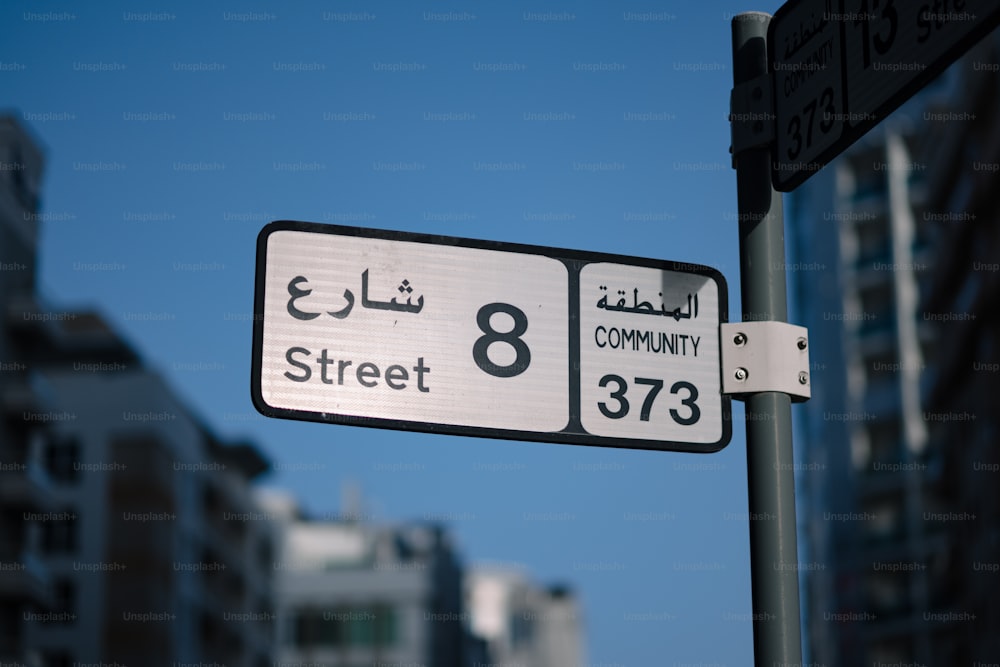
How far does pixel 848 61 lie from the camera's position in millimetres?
3635

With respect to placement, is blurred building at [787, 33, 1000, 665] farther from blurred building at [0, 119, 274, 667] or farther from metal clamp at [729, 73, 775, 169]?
metal clamp at [729, 73, 775, 169]

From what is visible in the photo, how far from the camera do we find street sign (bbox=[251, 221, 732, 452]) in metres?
3.70

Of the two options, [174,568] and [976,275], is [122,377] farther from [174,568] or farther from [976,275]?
[976,275]

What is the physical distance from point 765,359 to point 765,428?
7.4 inches

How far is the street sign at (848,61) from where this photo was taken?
3.25 metres

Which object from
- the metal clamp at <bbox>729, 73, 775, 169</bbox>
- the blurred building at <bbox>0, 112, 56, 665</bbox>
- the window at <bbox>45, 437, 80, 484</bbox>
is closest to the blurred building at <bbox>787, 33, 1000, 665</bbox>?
the blurred building at <bbox>0, 112, 56, 665</bbox>

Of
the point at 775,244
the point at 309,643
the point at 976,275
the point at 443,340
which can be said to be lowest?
the point at 309,643

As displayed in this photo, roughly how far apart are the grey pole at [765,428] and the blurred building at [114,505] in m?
41.5

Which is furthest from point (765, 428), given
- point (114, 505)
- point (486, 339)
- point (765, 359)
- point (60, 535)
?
point (60, 535)

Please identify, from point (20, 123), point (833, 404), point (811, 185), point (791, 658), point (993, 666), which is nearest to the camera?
point (791, 658)

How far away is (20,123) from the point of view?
4188 centimetres

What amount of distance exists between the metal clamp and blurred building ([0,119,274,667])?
136 feet

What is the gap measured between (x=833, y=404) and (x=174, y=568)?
2923 cm

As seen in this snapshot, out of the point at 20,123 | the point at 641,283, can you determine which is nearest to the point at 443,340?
the point at 641,283
